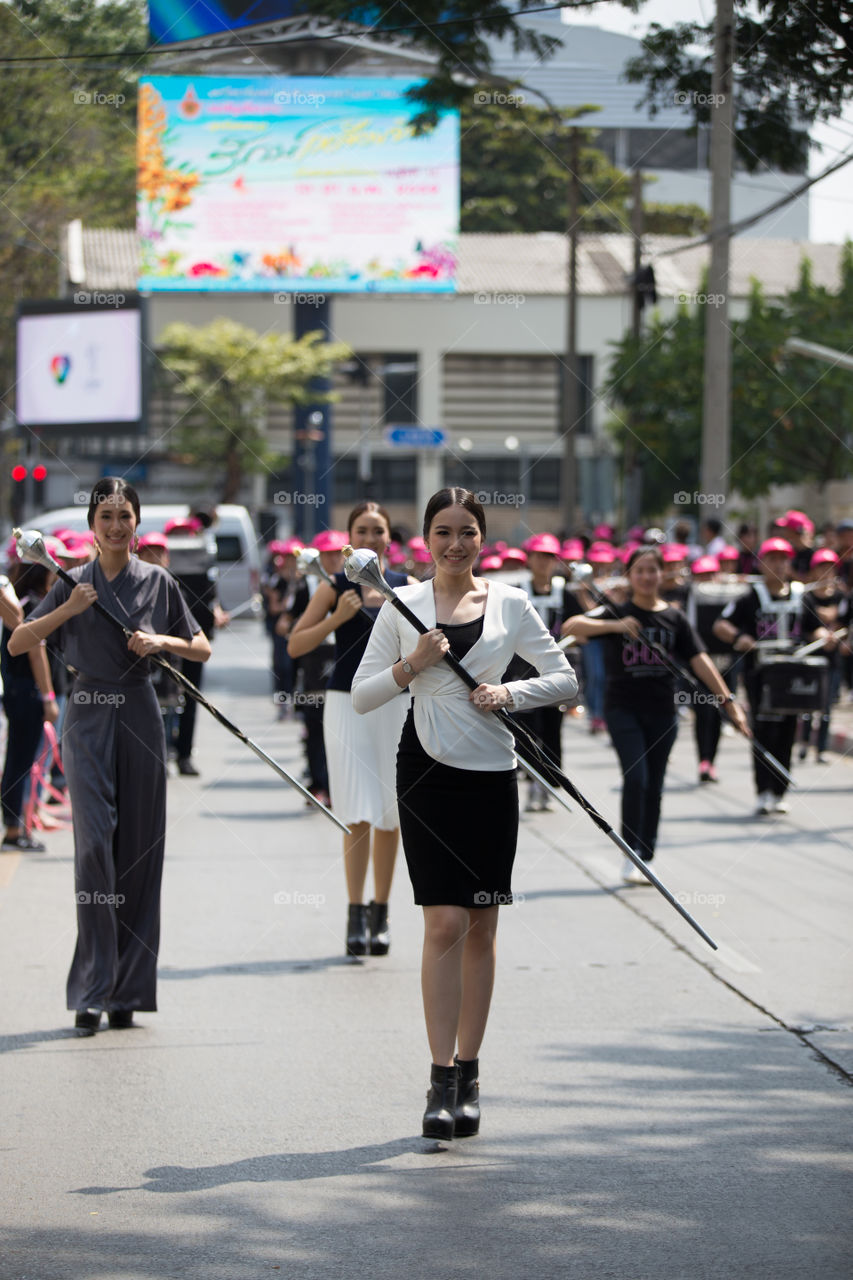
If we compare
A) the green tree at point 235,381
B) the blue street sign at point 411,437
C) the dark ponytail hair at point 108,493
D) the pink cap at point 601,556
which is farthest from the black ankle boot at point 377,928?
the green tree at point 235,381

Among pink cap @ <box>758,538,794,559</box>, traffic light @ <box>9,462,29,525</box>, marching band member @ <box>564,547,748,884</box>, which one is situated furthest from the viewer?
traffic light @ <box>9,462,29,525</box>

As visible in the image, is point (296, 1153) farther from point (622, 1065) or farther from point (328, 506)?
point (328, 506)

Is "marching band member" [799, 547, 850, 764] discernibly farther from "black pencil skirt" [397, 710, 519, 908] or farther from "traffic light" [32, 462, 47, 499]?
"traffic light" [32, 462, 47, 499]

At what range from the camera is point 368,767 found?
7.51 m

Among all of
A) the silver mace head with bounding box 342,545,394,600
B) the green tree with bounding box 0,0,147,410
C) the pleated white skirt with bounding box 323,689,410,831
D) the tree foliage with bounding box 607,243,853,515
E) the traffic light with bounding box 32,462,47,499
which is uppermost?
the green tree with bounding box 0,0,147,410

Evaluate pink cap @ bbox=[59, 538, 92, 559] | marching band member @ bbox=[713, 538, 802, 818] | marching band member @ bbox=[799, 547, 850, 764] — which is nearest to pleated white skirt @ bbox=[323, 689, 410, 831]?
pink cap @ bbox=[59, 538, 92, 559]

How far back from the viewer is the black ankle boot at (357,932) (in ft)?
24.8

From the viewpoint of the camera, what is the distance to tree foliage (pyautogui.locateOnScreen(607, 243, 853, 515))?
107 ft

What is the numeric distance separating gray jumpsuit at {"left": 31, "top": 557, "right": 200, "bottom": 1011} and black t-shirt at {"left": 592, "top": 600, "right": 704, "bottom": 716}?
385 cm

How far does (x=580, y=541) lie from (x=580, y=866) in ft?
34.3

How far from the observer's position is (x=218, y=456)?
169 ft

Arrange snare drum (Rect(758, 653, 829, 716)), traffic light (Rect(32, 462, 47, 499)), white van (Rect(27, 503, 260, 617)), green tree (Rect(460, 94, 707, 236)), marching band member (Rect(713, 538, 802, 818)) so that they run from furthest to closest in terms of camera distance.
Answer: white van (Rect(27, 503, 260, 617))
traffic light (Rect(32, 462, 47, 499))
green tree (Rect(460, 94, 707, 236))
marching band member (Rect(713, 538, 802, 818))
snare drum (Rect(758, 653, 829, 716))

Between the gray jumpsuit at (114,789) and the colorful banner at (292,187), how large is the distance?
22.7 m

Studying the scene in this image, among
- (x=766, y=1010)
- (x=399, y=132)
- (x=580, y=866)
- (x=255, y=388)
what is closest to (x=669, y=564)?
(x=580, y=866)
